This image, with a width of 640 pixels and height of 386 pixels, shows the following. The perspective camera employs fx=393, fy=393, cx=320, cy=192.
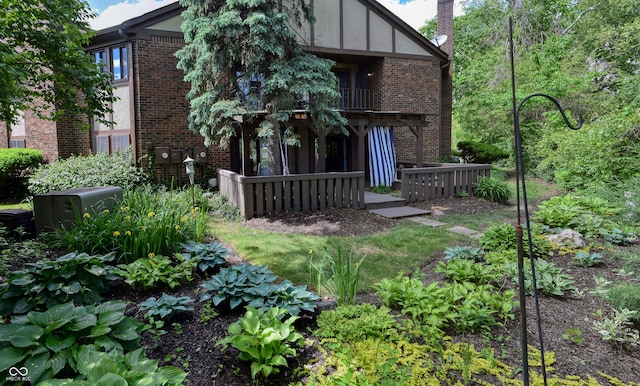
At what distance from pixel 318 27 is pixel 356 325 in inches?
473

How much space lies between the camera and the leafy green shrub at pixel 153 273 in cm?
376

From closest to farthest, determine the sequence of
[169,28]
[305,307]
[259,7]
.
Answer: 1. [305,307]
2. [259,7]
3. [169,28]

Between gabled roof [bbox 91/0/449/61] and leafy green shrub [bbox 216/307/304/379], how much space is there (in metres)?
10.7

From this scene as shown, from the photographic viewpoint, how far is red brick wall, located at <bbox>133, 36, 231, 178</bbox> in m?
11.3

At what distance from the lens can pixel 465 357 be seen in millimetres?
2506

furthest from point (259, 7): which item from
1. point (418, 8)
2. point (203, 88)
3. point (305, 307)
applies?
point (418, 8)

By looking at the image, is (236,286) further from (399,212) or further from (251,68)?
(251,68)

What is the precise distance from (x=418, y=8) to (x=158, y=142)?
124 feet

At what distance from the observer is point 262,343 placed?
2.54 meters

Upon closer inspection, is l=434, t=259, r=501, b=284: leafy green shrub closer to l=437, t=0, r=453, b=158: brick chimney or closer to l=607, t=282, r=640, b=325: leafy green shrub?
l=607, t=282, r=640, b=325: leafy green shrub

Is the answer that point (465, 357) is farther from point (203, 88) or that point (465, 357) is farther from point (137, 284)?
point (203, 88)

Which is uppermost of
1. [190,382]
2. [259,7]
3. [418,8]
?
[418,8]

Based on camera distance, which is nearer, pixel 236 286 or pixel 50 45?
pixel 236 286

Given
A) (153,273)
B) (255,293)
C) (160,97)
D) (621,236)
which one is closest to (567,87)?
(621,236)
